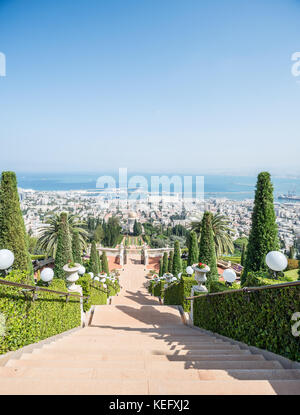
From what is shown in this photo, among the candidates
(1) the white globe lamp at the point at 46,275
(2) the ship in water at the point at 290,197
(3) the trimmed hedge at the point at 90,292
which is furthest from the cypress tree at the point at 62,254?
(2) the ship in water at the point at 290,197

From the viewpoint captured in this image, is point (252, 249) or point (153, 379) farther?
point (252, 249)

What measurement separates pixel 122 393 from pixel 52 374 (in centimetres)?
83

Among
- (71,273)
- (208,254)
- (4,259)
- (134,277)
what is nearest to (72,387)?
(4,259)

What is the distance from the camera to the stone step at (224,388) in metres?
1.93

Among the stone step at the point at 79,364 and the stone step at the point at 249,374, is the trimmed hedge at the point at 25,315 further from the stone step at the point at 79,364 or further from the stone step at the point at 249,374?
the stone step at the point at 249,374

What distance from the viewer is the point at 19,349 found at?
3.35 m

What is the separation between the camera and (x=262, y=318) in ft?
11.0

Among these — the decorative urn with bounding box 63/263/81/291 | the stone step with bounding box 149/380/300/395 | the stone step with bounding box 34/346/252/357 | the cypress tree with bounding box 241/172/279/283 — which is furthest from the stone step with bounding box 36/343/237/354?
the cypress tree with bounding box 241/172/279/283

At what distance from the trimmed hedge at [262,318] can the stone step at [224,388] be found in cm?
79

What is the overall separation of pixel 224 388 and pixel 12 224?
23.0ft

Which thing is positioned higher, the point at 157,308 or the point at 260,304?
the point at 260,304
